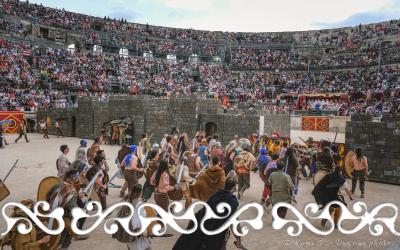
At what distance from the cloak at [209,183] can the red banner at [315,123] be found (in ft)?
81.2

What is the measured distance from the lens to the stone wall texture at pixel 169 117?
790 inches

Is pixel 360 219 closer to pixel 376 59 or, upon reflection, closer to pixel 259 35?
pixel 376 59

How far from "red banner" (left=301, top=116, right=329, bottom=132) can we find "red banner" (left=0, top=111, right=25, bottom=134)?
24.2 meters

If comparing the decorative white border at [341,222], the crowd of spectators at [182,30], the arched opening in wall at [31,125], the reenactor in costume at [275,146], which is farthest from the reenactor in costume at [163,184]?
the crowd of spectators at [182,30]

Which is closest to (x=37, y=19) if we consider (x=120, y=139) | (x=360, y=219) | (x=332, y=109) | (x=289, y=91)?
(x=120, y=139)

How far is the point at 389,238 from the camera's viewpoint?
24.5 ft

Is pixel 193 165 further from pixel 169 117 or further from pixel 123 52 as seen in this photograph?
pixel 123 52

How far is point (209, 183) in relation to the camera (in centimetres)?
770

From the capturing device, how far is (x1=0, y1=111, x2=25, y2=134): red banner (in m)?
29.6

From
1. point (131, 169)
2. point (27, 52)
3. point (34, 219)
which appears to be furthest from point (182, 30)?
point (34, 219)

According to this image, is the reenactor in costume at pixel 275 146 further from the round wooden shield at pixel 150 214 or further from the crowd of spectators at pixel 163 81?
the crowd of spectators at pixel 163 81

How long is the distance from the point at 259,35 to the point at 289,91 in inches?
647

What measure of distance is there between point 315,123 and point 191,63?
23.3 m

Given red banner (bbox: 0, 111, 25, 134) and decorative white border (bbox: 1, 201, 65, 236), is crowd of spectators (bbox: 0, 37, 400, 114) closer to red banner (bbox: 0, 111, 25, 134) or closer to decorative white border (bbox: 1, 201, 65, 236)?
red banner (bbox: 0, 111, 25, 134)
